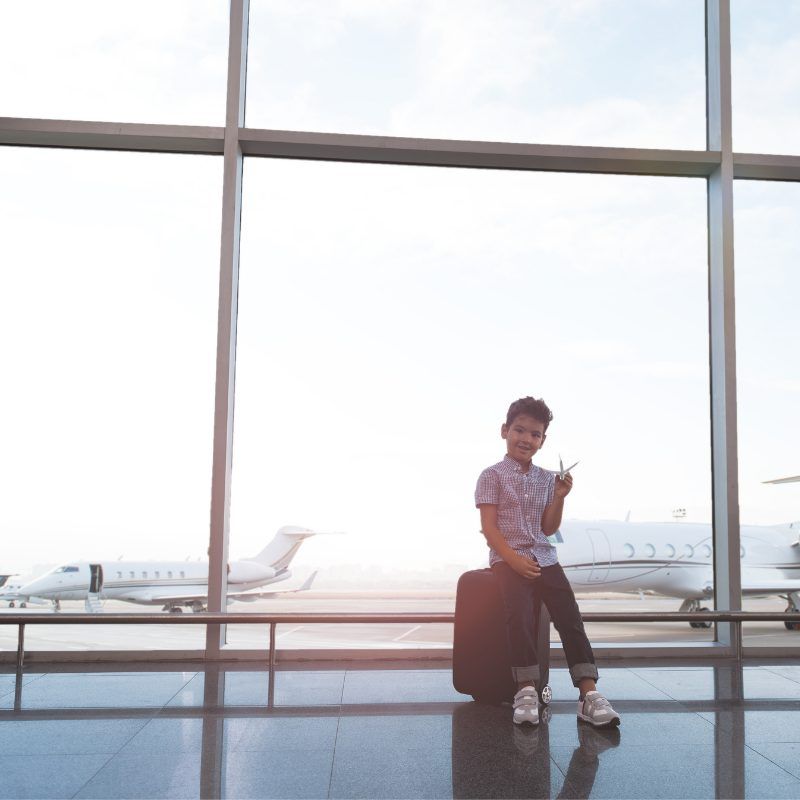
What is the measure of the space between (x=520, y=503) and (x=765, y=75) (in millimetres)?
2841

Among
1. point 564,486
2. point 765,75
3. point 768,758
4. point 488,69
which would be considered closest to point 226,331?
point 564,486

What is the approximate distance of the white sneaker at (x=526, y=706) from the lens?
245 cm

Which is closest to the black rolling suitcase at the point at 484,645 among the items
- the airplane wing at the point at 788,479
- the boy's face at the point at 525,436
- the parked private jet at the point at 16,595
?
the boy's face at the point at 525,436

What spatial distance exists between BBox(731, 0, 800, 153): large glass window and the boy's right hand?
101 inches

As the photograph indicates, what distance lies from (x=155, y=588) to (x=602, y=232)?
17662 mm

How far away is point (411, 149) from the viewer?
3.92 metres

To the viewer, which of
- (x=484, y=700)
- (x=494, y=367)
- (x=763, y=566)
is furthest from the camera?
(x=763, y=566)

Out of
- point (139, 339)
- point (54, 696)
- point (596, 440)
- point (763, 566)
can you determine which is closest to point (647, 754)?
point (54, 696)

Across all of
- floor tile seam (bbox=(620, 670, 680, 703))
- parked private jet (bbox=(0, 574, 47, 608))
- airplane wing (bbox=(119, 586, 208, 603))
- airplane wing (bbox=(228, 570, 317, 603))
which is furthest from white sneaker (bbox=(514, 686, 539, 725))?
parked private jet (bbox=(0, 574, 47, 608))

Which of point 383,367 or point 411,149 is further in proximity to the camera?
point 383,367

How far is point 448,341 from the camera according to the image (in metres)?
4.63

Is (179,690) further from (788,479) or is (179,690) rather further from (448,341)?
(788,479)

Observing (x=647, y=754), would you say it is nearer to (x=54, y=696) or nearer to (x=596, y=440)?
(x=54, y=696)

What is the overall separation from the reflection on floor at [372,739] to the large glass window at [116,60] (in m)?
2.51
